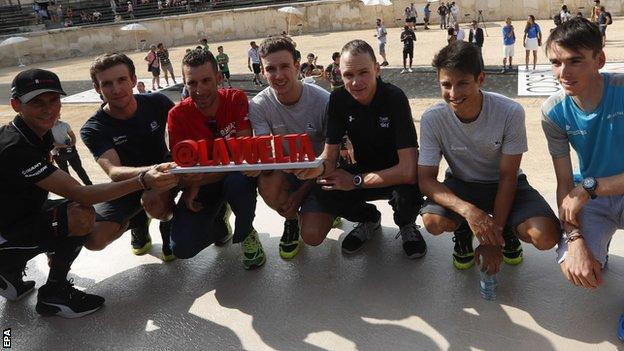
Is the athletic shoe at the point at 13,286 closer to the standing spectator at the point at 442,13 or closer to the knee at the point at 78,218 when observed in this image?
the knee at the point at 78,218

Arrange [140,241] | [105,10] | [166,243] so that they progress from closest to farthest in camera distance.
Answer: [166,243], [140,241], [105,10]

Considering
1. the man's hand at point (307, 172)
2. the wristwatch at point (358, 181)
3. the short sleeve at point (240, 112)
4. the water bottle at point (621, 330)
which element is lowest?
the water bottle at point (621, 330)

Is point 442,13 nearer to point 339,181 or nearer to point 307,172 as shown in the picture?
point 339,181

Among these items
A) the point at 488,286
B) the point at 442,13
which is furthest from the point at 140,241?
the point at 442,13

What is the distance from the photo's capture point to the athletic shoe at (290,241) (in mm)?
4278

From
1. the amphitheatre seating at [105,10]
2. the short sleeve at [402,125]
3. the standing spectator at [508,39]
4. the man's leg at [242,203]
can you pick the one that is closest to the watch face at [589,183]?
the short sleeve at [402,125]

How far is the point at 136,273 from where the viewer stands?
431 centimetres

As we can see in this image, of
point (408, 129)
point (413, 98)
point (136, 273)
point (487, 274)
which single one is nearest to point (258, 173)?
point (408, 129)

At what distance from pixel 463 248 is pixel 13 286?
351 cm

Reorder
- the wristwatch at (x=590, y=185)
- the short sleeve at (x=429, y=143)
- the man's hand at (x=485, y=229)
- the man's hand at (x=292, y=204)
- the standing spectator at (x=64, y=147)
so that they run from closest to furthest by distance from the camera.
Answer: the wristwatch at (x=590, y=185)
the man's hand at (x=485, y=229)
the short sleeve at (x=429, y=143)
the man's hand at (x=292, y=204)
the standing spectator at (x=64, y=147)

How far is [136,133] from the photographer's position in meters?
4.29

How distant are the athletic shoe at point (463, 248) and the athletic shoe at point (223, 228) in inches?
79.4

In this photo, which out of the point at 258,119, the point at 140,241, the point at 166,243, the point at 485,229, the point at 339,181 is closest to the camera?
the point at 485,229

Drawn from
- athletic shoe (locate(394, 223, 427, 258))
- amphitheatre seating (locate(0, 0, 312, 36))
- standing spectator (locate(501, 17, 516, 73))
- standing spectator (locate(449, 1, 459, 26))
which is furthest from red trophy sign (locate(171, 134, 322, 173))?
amphitheatre seating (locate(0, 0, 312, 36))
